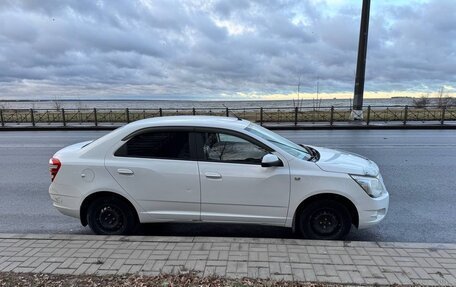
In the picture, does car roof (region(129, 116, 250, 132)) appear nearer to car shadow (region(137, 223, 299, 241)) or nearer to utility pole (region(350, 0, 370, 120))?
car shadow (region(137, 223, 299, 241))

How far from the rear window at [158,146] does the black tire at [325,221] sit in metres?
1.58

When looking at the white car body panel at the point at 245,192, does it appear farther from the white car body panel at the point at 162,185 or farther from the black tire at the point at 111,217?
the black tire at the point at 111,217

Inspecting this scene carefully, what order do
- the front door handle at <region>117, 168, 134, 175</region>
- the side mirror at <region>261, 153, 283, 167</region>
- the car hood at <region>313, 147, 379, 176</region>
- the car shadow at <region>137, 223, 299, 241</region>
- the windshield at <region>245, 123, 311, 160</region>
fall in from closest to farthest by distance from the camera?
1. the side mirror at <region>261, 153, 283, 167</region>
2. the car hood at <region>313, 147, 379, 176</region>
3. the front door handle at <region>117, 168, 134, 175</region>
4. the windshield at <region>245, 123, 311, 160</region>
5. the car shadow at <region>137, 223, 299, 241</region>

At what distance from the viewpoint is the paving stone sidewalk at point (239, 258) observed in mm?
3336

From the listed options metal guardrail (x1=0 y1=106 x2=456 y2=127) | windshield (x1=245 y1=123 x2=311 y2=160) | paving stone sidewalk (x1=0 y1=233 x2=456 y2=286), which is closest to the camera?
paving stone sidewalk (x1=0 y1=233 x2=456 y2=286)

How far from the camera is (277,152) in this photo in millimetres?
4344

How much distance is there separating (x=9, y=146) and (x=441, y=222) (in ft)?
46.4

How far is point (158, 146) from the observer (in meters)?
4.52

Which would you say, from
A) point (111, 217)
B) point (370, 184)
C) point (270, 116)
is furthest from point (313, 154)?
point (270, 116)

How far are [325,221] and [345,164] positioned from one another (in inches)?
28.2

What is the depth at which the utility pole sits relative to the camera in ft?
71.2

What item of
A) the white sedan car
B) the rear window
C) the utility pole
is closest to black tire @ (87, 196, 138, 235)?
the white sedan car

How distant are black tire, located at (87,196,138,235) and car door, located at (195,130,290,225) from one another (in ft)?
3.07

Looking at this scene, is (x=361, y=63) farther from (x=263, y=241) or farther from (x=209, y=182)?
(x=263, y=241)
